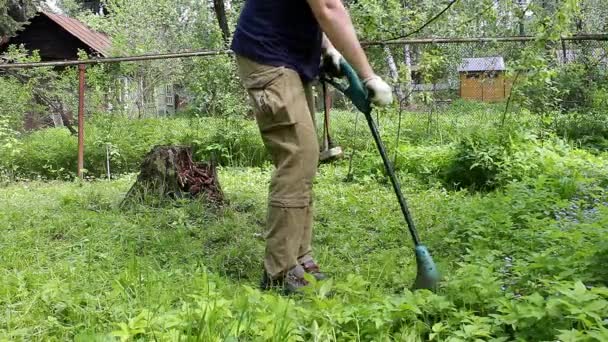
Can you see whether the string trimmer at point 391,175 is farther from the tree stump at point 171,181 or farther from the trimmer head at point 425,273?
the tree stump at point 171,181

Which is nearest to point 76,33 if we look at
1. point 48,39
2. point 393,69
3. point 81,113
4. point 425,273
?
point 48,39

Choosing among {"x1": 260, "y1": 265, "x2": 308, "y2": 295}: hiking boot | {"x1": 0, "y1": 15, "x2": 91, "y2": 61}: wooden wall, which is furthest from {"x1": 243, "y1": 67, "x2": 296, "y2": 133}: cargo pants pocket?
{"x1": 0, "y1": 15, "x2": 91, "y2": 61}: wooden wall

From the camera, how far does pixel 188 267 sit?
2.91 m

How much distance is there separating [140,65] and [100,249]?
18.2ft

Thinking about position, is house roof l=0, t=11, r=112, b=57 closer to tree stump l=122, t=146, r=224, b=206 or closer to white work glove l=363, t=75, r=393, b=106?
tree stump l=122, t=146, r=224, b=206

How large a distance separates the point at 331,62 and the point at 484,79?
457cm

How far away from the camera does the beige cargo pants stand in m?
2.61

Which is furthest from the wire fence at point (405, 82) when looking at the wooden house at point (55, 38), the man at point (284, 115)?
the wooden house at point (55, 38)

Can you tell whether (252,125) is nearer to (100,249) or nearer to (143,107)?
(143,107)

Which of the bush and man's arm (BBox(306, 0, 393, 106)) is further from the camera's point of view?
the bush

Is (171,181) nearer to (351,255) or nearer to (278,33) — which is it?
(351,255)

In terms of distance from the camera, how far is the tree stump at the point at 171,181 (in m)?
4.48

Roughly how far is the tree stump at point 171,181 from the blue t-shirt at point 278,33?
77.1 inches

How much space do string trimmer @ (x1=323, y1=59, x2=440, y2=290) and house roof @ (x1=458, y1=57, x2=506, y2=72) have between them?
407 cm
